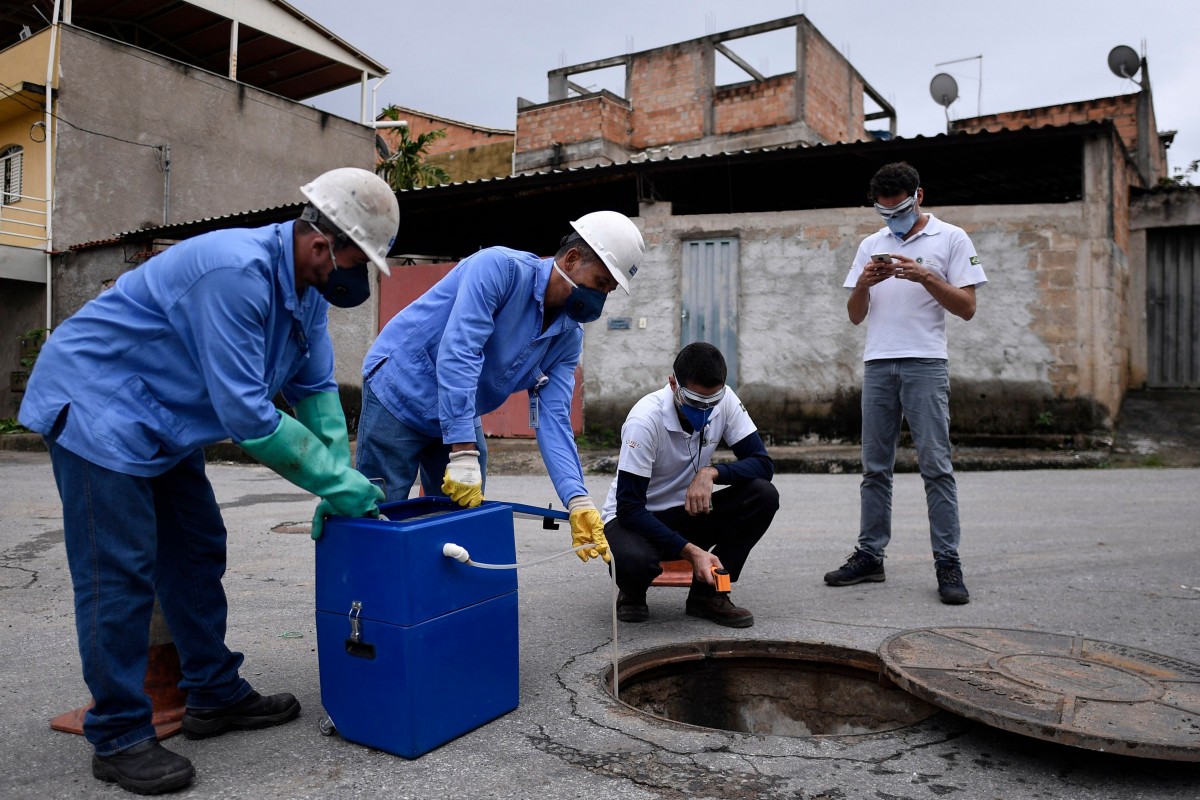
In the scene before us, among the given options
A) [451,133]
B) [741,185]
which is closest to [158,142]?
[451,133]

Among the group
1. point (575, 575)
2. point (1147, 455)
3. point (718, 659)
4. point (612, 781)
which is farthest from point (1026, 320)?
point (612, 781)

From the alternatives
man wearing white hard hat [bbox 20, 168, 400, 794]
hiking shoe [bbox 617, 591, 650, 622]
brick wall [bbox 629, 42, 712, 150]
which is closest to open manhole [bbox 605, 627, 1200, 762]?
hiking shoe [bbox 617, 591, 650, 622]

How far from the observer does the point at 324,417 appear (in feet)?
8.43

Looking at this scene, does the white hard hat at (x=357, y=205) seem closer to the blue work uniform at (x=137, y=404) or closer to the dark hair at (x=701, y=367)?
the blue work uniform at (x=137, y=404)

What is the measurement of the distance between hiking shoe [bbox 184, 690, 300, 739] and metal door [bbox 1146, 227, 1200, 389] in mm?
12846

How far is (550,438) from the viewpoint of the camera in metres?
3.18

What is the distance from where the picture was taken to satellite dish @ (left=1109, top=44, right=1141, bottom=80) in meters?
15.1

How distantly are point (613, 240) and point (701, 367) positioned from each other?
28.3 inches

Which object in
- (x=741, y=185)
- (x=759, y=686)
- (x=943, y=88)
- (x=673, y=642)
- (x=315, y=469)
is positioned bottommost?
(x=759, y=686)

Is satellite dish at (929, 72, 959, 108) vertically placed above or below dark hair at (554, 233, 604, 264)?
above

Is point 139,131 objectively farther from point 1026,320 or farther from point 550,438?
point 550,438

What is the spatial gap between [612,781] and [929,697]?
3.19ft

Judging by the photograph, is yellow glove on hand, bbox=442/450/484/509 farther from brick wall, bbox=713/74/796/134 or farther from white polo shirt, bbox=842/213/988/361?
brick wall, bbox=713/74/796/134

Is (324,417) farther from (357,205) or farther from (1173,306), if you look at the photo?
(1173,306)
